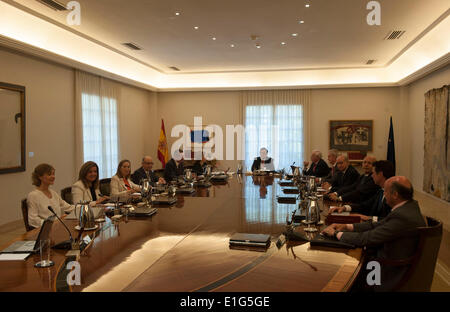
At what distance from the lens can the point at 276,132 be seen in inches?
450

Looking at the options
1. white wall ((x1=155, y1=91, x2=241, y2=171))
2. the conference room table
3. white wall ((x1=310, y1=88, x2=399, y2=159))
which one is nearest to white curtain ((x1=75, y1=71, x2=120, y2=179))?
white wall ((x1=155, y1=91, x2=241, y2=171))

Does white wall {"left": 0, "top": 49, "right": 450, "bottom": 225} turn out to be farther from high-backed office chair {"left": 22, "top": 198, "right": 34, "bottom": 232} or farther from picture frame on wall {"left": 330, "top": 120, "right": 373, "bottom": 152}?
high-backed office chair {"left": 22, "top": 198, "right": 34, "bottom": 232}

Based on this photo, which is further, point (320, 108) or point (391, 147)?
point (320, 108)

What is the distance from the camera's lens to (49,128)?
23.1 ft

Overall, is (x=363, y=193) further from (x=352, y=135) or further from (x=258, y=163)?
(x=352, y=135)

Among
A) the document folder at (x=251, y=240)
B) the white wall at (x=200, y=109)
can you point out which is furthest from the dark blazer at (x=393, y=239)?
the white wall at (x=200, y=109)

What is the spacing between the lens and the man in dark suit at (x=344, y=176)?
520cm

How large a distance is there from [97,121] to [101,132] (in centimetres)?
30

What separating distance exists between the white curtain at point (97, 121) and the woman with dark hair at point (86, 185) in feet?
13.1

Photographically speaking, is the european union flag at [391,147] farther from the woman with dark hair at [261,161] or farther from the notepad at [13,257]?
the notepad at [13,257]

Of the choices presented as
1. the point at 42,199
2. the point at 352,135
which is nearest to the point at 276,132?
the point at 352,135

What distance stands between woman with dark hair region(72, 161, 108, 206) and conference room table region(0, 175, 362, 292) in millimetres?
1022

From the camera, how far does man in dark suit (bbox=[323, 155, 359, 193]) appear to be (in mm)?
5195
